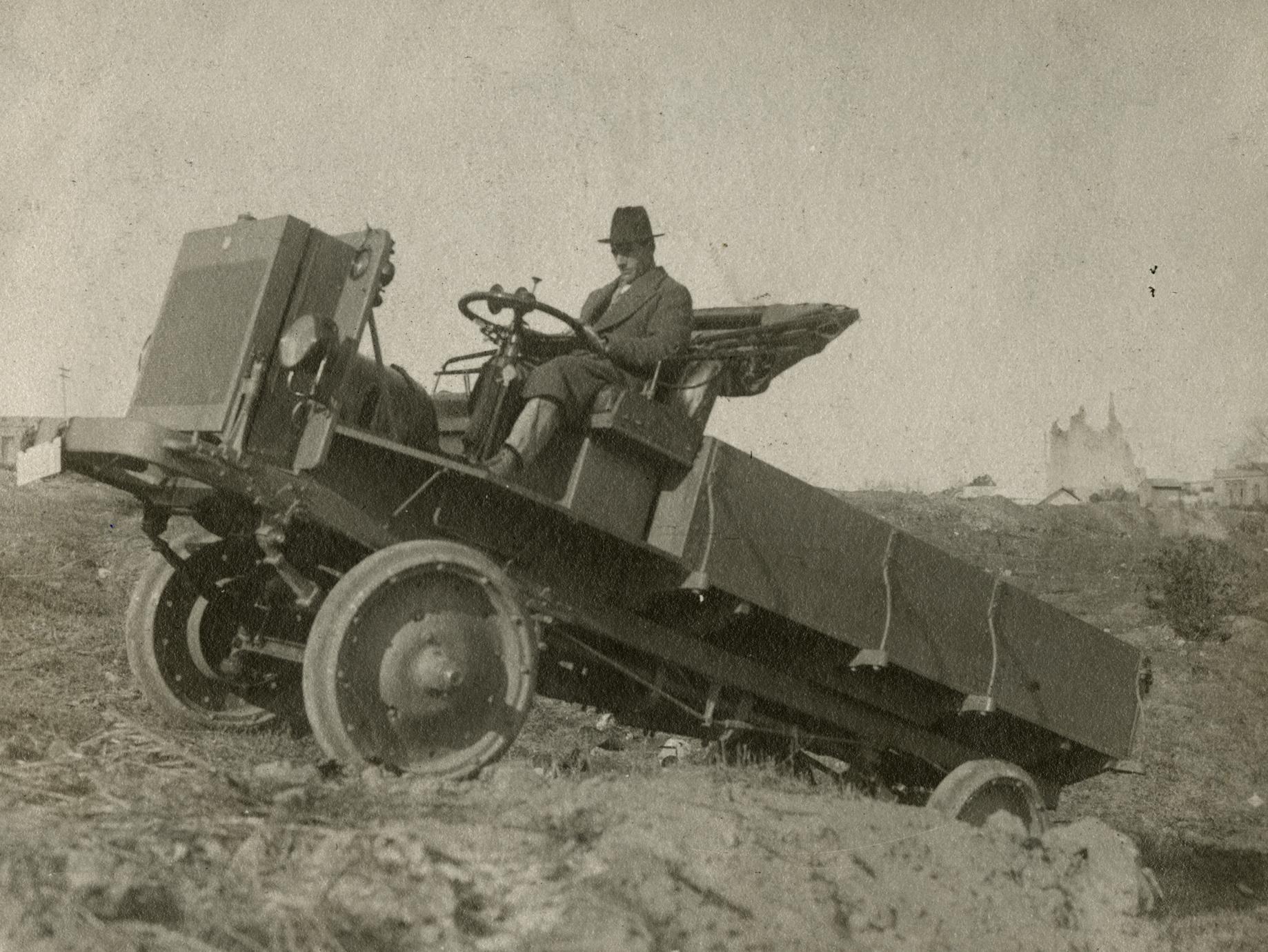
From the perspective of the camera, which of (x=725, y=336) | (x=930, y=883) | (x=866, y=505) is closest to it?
(x=930, y=883)

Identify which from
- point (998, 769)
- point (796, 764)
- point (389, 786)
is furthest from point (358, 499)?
point (998, 769)

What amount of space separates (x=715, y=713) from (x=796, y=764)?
929 mm

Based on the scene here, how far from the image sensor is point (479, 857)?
4141 mm

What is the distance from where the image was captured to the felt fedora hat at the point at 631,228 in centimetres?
704

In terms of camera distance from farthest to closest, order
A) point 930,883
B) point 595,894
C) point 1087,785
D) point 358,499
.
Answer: point 1087,785, point 358,499, point 930,883, point 595,894

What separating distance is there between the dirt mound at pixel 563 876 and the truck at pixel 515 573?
635 millimetres

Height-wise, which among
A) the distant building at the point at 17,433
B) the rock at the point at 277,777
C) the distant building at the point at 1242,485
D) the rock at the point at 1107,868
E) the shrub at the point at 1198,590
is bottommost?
the rock at the point at 277,777

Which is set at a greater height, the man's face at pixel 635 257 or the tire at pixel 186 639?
the man's face at pixel 635 257

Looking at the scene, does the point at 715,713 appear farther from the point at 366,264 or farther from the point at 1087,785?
the point at 1087,785

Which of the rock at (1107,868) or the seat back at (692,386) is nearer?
the rock at (1107,868)

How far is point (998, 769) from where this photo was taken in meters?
7.45

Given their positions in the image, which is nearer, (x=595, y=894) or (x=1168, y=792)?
(x=595, y=894)

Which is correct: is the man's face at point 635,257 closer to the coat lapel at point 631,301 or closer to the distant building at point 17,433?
the coat lapel at point 631,301

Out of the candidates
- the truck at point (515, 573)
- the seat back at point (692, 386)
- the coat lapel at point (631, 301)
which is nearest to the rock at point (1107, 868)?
the truck at point (515, 573)
